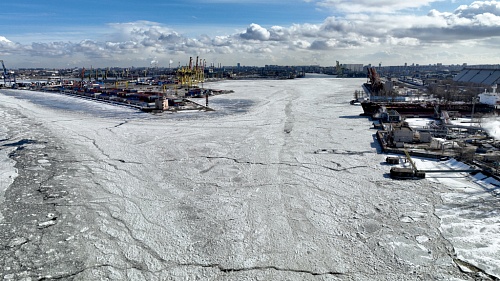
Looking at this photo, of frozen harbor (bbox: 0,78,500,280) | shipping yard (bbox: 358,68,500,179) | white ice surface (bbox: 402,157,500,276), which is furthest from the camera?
shipping yard (bbox: 358,68,500,179)

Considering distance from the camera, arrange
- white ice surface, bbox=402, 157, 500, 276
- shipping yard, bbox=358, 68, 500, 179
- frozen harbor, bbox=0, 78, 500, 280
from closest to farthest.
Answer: frozen harbor, bbox=0, 78, 500, 280 < white ice surface, bbox=402, 157, 500, 276 < shipping yard, bbox=358, 68, 500, 179

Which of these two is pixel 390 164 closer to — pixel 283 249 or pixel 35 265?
pixel 283 249

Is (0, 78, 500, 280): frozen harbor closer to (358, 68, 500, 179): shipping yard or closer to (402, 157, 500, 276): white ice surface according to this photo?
(402, 157, 500, 276): white ice surface

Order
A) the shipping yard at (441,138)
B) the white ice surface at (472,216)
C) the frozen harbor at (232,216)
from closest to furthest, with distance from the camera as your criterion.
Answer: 1. the frozen harbor at (232,216)
2. the white ice surface at (472,216)
3. the shipping yard at (441,138)

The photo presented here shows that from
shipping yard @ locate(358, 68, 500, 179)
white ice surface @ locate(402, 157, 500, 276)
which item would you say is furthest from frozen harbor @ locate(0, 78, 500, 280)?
shipping yard @ locate(358, 68, 500, 179)

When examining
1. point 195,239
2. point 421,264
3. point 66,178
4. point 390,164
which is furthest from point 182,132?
point 421,264

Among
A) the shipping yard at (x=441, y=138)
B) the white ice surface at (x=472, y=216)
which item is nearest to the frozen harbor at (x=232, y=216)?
the white ice surface at (x=472, y=216)

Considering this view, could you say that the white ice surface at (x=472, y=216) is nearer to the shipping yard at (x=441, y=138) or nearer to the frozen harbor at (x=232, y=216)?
the frozen harbor at (x=232, y=216)

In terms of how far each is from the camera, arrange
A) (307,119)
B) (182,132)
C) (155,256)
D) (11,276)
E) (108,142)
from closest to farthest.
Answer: (11,276), (155,256), (108,142), (182,132), (307,119)
